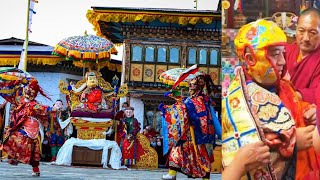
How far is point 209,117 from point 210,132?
236 millimetres

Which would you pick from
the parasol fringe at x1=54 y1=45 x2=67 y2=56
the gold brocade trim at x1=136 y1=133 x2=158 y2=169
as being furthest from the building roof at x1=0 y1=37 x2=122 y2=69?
the gold brocade trim at x1=136 y1=133 x2=158 y2=169

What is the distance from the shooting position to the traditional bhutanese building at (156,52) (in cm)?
2256

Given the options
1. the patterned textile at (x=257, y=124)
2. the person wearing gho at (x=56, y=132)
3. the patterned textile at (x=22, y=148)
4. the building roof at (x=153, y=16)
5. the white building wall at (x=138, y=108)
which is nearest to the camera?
the patterned textile at (x=257, y=124)

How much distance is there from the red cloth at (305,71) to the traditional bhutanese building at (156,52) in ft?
60.2

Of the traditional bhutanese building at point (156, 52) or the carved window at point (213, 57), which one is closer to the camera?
the traditional bhutanese building at point (156, 52)

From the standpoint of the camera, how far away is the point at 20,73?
11109 mm

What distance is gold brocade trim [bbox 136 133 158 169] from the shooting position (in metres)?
15.3

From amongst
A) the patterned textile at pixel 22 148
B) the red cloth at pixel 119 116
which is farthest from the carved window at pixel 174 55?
the patterned textile at pixel 22 148

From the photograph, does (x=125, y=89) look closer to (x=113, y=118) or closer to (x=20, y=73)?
(x=113, y=118)

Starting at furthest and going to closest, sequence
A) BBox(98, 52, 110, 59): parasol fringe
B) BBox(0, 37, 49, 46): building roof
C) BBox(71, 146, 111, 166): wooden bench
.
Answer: BBox(0, 37, 49, 46): building roof → BBox(98, 52, 110, 59): parasol fringe → BBox(71, 146, 111, 166): wooden bench

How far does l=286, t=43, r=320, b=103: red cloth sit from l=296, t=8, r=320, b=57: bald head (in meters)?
0.04

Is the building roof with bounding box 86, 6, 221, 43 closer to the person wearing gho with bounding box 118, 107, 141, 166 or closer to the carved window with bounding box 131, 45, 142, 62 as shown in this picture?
the carved window with bounding box 131, 45, 142, 62

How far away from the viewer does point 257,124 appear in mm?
3953

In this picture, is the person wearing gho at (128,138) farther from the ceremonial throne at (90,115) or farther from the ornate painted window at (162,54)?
the ornate painted window at (162,54)
